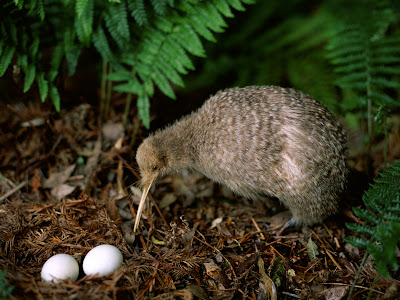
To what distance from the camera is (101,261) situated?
2305 millimetres

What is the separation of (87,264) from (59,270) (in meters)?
0.19

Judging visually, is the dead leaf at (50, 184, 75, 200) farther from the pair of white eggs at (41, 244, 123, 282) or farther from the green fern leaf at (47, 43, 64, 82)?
the green fern leaf at (47, 43, 64, 82)

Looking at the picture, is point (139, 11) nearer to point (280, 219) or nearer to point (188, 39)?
point (188, 39)

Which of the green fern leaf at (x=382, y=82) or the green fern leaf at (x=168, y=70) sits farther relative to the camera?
the green fern leaf at (x=382, y=82)

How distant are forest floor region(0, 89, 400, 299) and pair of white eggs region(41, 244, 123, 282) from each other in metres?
0.07

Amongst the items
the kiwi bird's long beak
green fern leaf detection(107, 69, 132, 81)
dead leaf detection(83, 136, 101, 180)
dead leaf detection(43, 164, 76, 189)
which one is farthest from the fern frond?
dead leaf detection(43, 164, 76, 189)

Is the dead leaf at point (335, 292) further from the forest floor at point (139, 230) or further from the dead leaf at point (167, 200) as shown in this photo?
the dead leaf at point (167, 200)

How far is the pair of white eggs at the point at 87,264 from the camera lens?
2.21 metres

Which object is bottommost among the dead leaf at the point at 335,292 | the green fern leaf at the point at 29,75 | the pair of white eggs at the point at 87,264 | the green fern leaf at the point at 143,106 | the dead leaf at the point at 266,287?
the dead leaf at the point at 335,292

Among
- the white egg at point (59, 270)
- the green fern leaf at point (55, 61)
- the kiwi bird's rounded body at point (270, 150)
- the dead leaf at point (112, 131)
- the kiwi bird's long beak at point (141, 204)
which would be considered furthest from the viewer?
the dead leaf at point (112, 131)

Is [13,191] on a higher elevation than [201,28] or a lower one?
lower

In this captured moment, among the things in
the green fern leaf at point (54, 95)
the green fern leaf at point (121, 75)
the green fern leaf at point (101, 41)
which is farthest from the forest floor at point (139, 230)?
the green fern leaf at point (101, 41)

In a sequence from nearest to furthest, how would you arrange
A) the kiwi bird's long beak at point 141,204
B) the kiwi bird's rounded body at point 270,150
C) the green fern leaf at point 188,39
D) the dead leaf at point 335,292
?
1. the dead leaf at point 335,292
2. the kiwi bird's rounded body at point 270,150
3. the kiwi bird's long beak at point 141,204
4. the green fern leaf at point 188,39

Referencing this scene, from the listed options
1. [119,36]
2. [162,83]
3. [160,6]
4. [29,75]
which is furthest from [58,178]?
[160,6]
